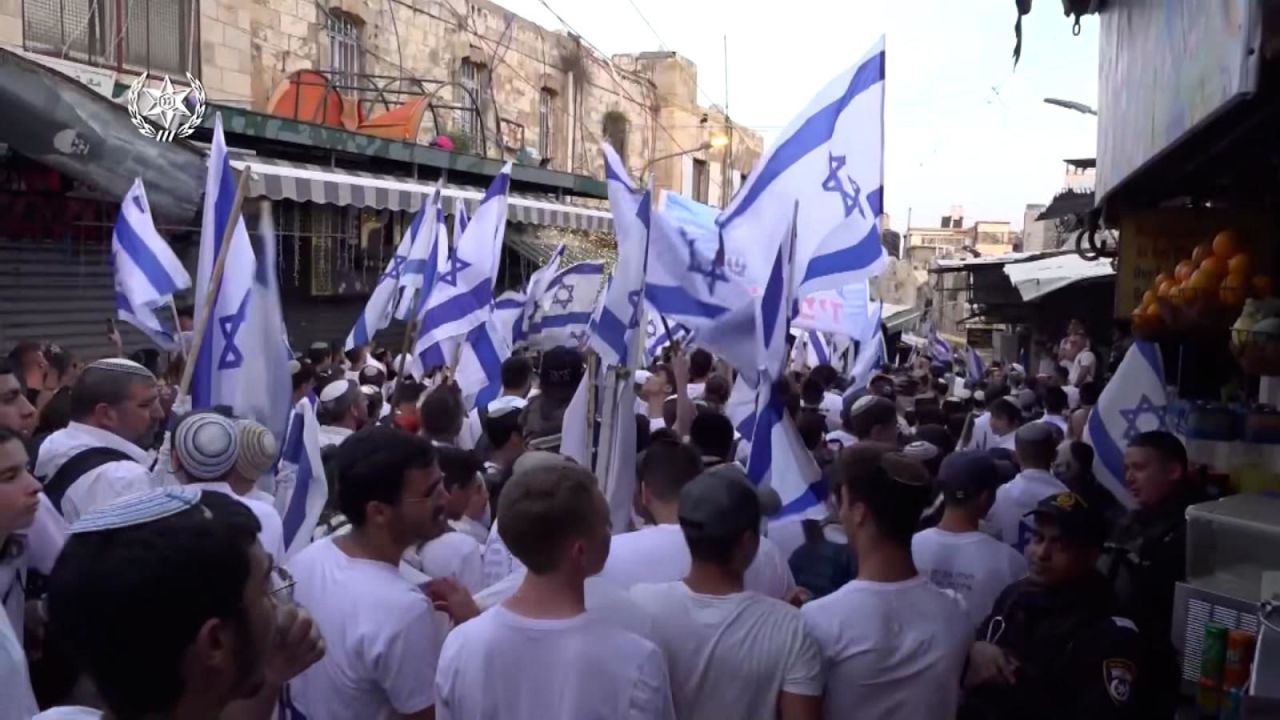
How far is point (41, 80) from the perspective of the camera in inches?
367

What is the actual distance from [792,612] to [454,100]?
65.3ft

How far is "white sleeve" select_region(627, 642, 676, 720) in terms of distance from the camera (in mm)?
2438

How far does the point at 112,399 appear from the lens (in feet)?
14.1

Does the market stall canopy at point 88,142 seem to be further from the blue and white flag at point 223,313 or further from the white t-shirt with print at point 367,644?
the white t-shirt with print at point 367,644

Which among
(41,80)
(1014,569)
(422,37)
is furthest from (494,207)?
(422,37)

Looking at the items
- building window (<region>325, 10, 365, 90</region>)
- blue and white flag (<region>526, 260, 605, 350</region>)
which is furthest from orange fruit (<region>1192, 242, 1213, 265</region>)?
building window (<region>325, 10, 365, 90</region>)

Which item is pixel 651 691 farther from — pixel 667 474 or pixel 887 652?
pixel 667 474

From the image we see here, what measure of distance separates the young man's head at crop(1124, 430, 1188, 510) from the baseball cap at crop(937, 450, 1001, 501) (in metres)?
0.74

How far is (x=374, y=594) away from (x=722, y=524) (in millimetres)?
898

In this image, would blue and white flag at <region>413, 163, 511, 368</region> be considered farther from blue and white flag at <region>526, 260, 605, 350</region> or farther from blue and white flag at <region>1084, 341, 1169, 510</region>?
blue and white flag at <region>1084, 341, 1169, 510</region>

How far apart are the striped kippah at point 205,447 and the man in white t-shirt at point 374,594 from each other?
3.60 ft

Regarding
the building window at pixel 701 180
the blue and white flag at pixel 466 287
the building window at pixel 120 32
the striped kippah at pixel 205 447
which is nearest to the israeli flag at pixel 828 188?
the striped kippah at pixel 205 447

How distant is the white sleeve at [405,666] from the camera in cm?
270

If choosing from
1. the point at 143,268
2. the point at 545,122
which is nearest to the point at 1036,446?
the point at 143,268
